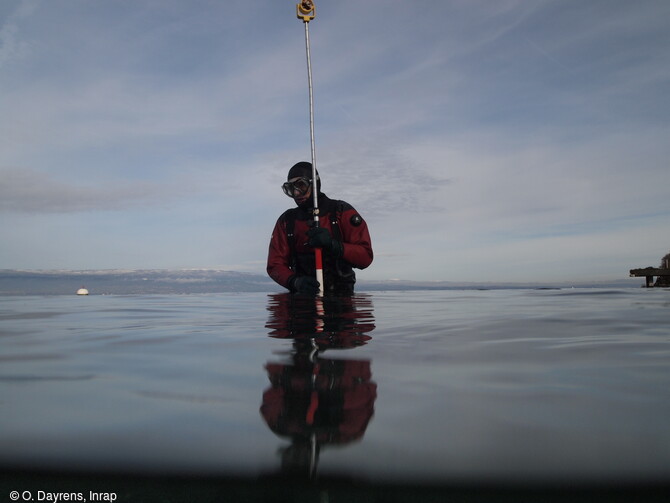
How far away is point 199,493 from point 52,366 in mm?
1310

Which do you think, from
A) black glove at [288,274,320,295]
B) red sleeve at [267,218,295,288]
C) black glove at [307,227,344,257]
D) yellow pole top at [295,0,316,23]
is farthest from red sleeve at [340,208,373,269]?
yellow pole top at [295,0,316,23]

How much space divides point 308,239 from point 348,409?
19.6 ft

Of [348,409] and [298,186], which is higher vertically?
[298,186]

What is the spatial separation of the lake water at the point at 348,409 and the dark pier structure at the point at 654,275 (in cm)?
2058

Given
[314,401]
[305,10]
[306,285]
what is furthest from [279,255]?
[314,401]

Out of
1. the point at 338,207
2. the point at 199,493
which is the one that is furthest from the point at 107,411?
the point at 338,207

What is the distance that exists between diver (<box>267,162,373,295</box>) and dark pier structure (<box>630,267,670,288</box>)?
690 inches

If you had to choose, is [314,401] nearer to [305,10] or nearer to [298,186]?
[298,186]

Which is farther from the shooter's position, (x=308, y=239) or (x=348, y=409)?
(x=308, y=239)

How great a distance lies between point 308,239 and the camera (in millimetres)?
6953

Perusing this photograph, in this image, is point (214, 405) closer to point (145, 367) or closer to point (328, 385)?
point (328, 385)

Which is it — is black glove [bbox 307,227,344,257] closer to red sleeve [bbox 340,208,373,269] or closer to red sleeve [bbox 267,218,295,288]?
red sleeve [bbox 340,208,373,269]

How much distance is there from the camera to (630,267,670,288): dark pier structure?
18.9 metres

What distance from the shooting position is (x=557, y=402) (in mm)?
1117
